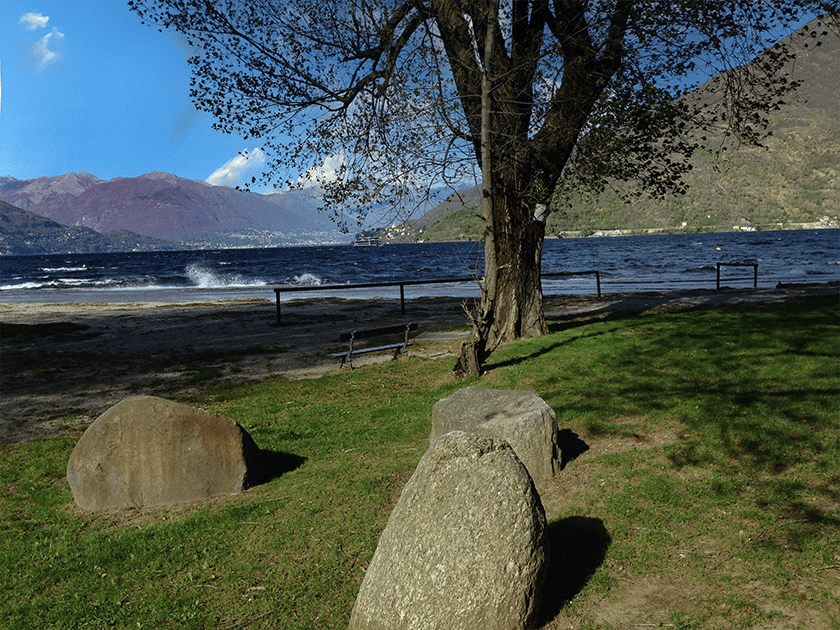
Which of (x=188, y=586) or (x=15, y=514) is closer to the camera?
(x=188, y=586)

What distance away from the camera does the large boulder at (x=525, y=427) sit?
18.5 ft

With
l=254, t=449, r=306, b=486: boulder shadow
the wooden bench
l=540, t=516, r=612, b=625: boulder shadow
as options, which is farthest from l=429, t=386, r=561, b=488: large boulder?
the wooden bench

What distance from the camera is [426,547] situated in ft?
11.1

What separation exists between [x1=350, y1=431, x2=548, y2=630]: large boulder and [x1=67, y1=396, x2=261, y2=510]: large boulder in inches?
121

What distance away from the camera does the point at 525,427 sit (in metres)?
5.63

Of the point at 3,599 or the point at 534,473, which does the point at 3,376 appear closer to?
the point at 3,599

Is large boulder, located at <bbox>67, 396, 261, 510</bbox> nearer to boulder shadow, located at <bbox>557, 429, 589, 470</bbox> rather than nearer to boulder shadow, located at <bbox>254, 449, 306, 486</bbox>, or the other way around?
boulder shadow, located at <bbox>254, 449, 306, 486</bbox>

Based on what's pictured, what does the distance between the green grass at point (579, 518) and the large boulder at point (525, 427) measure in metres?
0.30

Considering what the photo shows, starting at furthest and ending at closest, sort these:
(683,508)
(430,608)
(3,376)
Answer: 1. (3,376)
2. (683,508)
3. (430,608)

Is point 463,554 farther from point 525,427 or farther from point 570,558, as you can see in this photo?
point 525,427

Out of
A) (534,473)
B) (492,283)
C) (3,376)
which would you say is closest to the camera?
(534,473)

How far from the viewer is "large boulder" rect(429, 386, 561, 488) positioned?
5.63 meters

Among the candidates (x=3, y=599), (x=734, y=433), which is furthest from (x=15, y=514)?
(x=734, y=433)

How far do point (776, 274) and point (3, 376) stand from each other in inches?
1632
